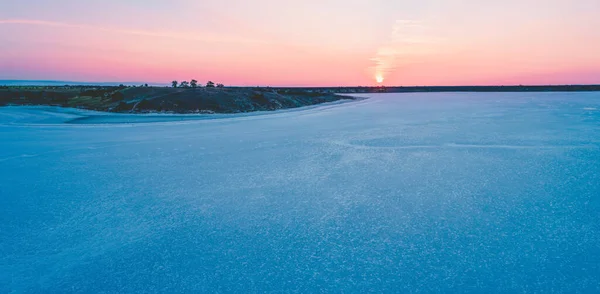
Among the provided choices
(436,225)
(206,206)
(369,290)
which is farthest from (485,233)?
(206,206)

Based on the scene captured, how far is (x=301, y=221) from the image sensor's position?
5.13 meters

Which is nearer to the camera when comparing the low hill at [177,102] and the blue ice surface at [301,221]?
the blue ice surface at [301,221]

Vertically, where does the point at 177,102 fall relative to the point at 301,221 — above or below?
above

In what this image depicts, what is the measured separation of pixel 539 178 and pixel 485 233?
12.4 ft

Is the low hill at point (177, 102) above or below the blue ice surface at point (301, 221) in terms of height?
above

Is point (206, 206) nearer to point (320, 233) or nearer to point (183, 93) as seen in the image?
point (320, 233)

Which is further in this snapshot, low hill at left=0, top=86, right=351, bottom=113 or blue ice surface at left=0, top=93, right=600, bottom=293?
low hill at left=0, top=86, right=351, bottom=113

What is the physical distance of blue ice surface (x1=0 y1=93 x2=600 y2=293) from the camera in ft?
12.0

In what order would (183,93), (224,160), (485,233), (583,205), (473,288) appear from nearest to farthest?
(473,288), (485,233), (583,205), (224,160), (183,93)

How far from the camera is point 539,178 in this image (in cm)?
734

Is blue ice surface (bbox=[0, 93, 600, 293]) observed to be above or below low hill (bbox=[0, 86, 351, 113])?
below

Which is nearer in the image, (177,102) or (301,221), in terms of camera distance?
(301,221)

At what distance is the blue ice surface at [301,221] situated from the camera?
3.66 meters

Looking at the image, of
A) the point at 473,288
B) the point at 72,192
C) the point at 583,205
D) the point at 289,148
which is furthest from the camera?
the point at 289,148
